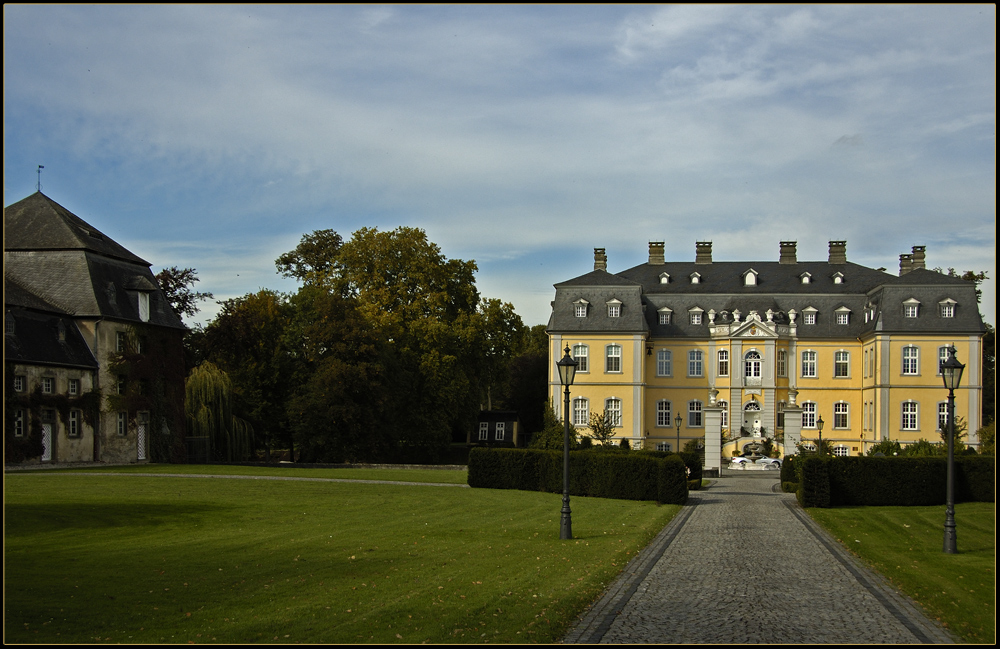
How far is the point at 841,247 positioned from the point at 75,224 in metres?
45.2

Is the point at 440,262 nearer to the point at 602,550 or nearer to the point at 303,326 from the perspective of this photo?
the point at 303,326

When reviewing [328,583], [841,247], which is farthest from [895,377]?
[328,583]

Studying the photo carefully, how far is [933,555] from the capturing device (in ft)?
52.2

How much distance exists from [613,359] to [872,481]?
30.0m

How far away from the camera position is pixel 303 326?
49688mm

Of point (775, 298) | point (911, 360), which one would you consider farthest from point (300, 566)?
point (775, 298)

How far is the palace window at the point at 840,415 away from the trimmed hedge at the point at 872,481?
1206 inches

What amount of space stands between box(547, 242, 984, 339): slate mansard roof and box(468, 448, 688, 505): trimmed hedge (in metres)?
26.6

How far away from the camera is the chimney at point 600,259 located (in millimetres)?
62781

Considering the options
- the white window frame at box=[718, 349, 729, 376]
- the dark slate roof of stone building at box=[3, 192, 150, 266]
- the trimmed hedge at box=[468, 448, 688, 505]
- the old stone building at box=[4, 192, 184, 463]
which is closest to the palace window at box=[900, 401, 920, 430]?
the white window frame at box=[718, 349, 729, 376]

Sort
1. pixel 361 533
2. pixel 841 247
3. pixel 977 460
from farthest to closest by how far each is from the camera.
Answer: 1. pixel 841 247
2. pixel 977 460
3. pixel 361 533

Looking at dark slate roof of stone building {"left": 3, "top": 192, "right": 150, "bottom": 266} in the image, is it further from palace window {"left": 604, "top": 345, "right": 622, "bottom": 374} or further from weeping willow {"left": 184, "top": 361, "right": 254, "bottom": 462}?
palace window {"left": 604, "top": 345, "right": 622, "bottom": 374}

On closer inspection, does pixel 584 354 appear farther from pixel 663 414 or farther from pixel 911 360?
pixel 911 360

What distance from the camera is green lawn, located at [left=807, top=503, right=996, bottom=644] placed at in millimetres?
10664
